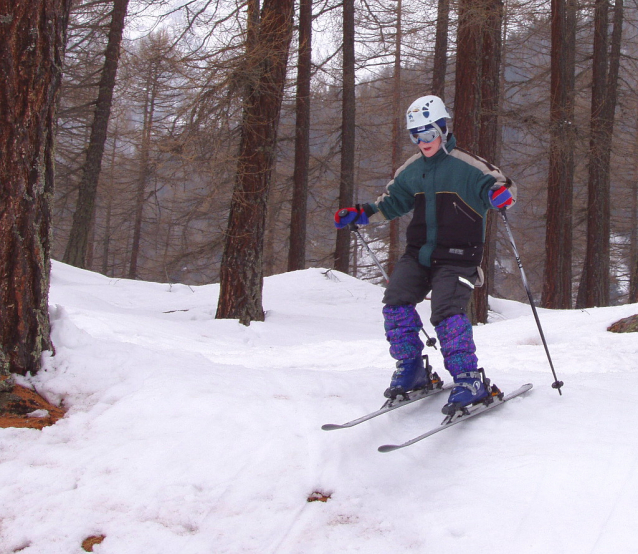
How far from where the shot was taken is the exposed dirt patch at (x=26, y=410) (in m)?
2.79

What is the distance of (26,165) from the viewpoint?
2982 millimetres

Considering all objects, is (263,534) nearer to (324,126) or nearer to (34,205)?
(34,205)

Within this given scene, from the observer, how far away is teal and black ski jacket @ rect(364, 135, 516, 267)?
3357 mm

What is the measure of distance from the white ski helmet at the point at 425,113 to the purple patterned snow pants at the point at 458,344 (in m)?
1.20

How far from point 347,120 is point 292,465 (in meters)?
14.3

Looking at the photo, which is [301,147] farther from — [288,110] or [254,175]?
[254,175]

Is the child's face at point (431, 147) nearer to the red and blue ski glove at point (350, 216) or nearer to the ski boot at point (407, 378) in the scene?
the red and blue ski glove at point (350, 216)

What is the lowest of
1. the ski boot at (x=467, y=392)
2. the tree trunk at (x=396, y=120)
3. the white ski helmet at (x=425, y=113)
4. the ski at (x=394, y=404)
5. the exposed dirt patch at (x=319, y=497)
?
the exposed dirt patch at (x=319, y=497)

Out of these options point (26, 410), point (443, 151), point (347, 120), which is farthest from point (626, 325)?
point (347, 120)

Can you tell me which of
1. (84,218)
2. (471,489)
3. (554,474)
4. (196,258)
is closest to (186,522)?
→ (471,489)

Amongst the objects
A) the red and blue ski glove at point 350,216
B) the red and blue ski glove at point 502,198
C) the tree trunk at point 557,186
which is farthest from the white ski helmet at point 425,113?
the tree trunk at point 557,186

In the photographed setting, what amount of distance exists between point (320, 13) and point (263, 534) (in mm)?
15353

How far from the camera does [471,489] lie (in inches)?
91.0

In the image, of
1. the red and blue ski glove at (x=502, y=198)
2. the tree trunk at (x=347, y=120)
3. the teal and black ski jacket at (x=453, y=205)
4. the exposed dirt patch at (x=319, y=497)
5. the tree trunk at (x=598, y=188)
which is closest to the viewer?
the exposed dirt patch at (x=319, y=497)
